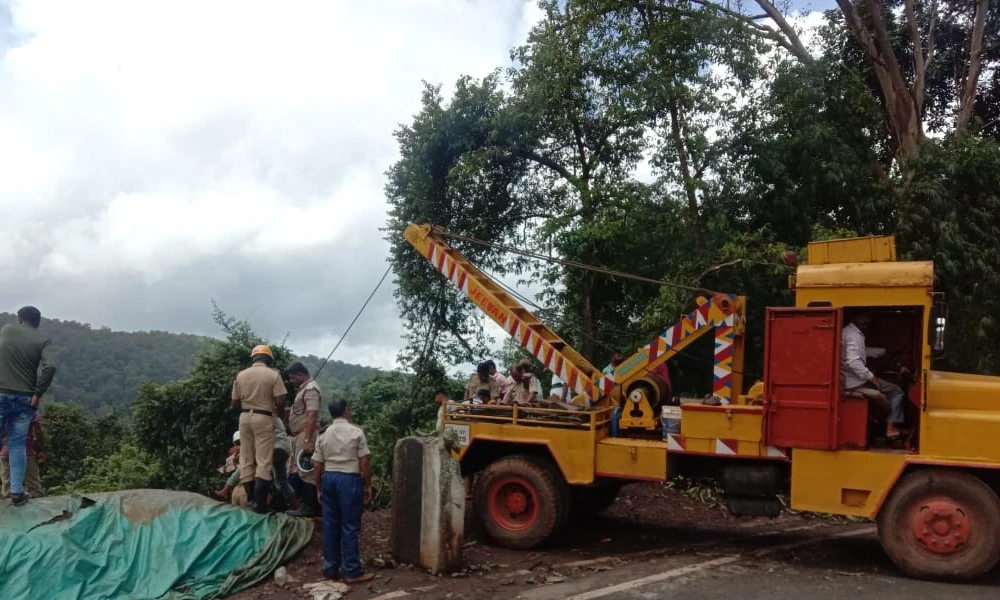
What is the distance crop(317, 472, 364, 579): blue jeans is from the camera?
6762mm

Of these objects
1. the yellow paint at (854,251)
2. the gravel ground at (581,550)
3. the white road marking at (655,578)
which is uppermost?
the yellow paint at (854,251)

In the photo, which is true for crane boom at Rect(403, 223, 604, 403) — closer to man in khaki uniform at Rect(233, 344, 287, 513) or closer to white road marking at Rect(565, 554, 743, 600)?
white road marking at Rect(565, 554, 743, 600)

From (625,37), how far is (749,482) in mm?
7797

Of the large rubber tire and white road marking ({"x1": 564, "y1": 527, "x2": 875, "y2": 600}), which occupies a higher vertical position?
the large rubber tire

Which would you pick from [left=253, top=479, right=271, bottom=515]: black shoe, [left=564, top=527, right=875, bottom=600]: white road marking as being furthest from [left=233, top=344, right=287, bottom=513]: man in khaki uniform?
[left=564, top=527, right=875, bottom=600]: white road marking

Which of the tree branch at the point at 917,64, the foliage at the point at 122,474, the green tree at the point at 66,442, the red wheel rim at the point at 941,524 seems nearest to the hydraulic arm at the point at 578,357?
the red wheel rim at the point at 941,524

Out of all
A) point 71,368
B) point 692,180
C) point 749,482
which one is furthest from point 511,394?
point 71,368

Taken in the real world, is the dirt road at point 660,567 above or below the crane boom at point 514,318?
below

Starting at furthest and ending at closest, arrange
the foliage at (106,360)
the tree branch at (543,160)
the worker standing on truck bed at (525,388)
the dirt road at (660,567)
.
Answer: the foliage at (106,360)
the tree branch at (543,160)
the worker standing on truck bed at (525,388)
the dirt road at (660,567)

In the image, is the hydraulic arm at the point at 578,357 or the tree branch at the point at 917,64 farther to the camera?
the tree branch at the point at 917,64

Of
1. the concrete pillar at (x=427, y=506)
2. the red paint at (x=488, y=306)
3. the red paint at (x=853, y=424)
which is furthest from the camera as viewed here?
the red paint at (x=488, y=306)

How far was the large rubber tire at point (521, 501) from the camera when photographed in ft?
25.9

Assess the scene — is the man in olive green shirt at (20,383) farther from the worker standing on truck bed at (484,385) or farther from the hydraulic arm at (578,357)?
the worker standing on truck bed at (484,385)

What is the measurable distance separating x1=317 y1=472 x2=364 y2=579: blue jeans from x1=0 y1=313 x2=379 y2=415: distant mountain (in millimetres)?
35615
